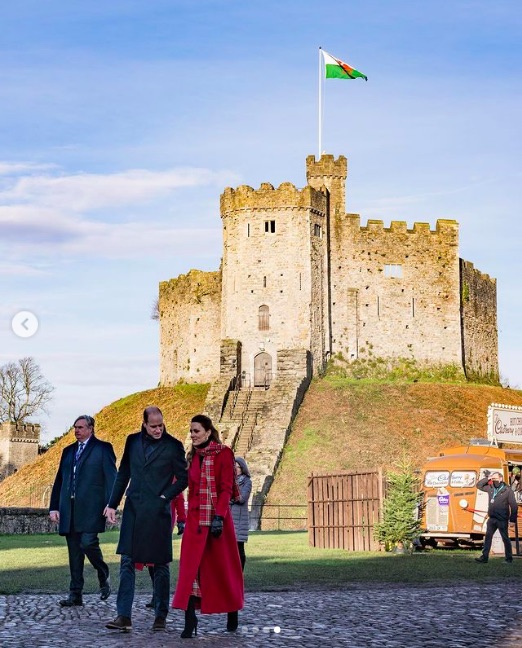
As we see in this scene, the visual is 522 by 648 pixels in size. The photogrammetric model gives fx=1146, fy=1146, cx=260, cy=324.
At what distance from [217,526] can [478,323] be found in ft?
185

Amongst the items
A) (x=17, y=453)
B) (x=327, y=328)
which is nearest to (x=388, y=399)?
(x=327, y=328)

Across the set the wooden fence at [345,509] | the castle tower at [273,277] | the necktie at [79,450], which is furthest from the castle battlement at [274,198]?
the necktie at [79,450]

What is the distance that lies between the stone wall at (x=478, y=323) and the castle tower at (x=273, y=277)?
30.7 feet

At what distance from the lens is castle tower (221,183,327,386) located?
58.6m

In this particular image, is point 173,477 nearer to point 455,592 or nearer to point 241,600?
point 241,600

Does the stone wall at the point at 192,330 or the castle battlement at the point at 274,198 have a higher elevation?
the castle battlement at the point at 274,198

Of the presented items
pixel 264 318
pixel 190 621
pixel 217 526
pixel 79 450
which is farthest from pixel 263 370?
pixel 190 621

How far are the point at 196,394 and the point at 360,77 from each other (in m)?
18.9

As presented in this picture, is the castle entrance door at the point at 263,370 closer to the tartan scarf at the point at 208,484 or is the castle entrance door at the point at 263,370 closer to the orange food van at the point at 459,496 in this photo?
the orange food van at the point at 459,496

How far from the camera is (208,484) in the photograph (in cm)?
1180

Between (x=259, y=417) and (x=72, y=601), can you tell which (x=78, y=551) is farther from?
(x=259, y=417)

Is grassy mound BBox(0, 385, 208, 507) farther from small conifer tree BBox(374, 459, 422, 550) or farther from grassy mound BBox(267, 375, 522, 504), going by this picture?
small conifer tree BBox(374, 459, 422, 550)

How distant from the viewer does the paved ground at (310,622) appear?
10609 mm

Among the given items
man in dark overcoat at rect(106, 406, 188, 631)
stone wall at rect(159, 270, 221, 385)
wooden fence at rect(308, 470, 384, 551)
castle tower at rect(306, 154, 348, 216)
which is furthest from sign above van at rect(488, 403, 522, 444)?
stone wall at rect(159, 270, 221, 385)
